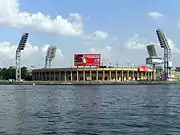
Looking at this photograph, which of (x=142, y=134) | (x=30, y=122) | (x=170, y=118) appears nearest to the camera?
(x=142, y=134)

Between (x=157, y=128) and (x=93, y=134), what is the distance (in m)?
5.82

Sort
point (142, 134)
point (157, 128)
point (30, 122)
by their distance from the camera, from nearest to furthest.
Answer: point (142, 134) → point (157, 128) → point (30, 122)

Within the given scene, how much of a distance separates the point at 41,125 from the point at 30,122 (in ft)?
7.09

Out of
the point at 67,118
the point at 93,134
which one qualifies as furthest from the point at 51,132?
the point at 67,118

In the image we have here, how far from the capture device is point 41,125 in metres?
31.4

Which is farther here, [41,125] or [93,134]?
[41,125]

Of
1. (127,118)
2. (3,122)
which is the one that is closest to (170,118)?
(127,118)

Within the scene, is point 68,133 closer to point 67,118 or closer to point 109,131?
point 109,131

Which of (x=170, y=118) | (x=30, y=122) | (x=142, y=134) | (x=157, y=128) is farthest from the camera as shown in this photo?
(x=170, y=118)

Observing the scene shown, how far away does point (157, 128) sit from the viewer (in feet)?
97.1

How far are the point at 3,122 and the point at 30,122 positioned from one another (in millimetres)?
2540

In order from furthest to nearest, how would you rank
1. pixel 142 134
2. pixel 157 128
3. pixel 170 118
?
pixel 170 118, pixel 157 128, pixel 142 134

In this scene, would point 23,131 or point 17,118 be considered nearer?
point 23,131

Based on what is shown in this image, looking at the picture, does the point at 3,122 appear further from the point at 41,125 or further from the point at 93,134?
the point at 93,134
